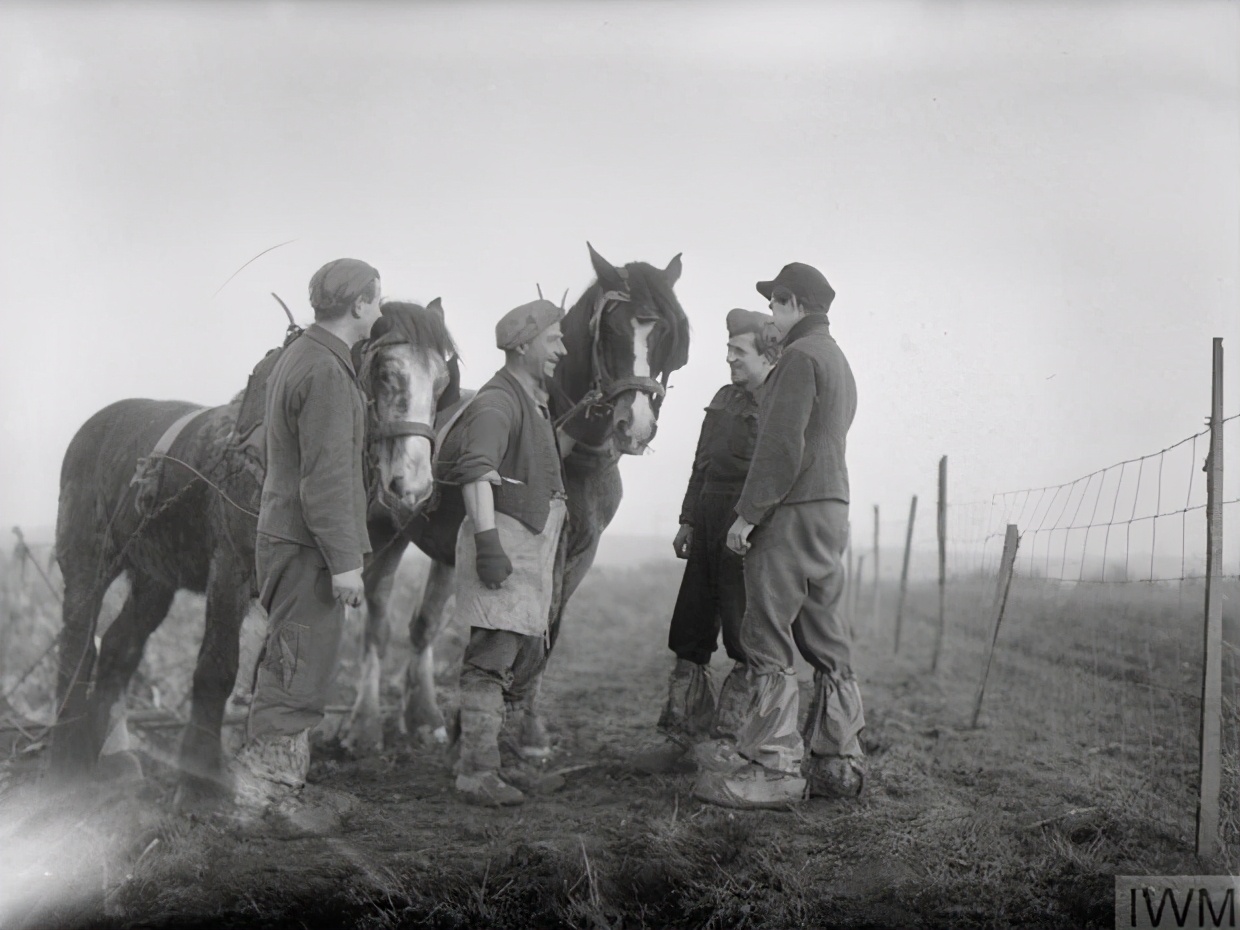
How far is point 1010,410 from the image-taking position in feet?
14.3

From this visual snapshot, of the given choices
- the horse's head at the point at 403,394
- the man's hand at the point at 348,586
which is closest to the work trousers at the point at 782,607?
the horse's head at the point at 403,394

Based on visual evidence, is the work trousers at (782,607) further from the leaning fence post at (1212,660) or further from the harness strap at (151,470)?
the harness strap at (151,470)

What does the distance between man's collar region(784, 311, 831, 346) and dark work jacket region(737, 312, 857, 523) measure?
2.2 inches

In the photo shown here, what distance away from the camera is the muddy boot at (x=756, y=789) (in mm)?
4066

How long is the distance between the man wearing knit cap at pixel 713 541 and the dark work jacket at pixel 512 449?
76cm

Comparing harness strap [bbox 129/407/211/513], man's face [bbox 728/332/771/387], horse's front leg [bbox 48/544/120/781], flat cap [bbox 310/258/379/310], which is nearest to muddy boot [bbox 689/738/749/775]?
man's face [bbox 728/332/771/387]

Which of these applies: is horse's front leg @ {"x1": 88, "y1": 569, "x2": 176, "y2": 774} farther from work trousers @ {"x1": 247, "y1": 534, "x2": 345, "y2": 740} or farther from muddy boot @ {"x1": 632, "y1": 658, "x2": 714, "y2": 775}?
muddy boot @ {"x1": 632, "y1": 658, "x2": 714, "y2": 775}

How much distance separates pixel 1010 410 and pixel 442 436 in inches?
107

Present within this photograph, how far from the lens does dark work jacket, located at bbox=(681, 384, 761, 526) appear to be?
4641mm

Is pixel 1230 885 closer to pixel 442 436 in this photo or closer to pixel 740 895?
pixel 740 895

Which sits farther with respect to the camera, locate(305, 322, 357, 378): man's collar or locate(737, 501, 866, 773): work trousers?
locate(737, 501, 866, 773): work trousers

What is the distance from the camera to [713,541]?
185 inches

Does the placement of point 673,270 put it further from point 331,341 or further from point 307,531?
point 307,531

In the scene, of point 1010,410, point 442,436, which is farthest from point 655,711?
point 1010,410
